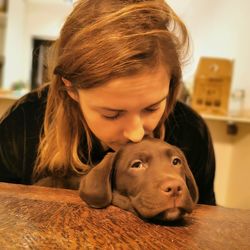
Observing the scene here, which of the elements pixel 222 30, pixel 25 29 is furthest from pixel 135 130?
pixel 25 29

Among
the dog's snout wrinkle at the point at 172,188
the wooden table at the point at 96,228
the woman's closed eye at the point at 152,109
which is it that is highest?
the woman's closed eye at the point at 152,109

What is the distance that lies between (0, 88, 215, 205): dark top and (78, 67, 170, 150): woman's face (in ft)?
0.89

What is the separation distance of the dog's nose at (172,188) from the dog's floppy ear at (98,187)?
119mm

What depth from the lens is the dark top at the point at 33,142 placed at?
3.25ft

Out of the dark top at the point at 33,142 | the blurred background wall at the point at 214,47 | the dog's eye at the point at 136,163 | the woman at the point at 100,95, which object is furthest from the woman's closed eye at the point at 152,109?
the blurred background wall at the point at 214,47

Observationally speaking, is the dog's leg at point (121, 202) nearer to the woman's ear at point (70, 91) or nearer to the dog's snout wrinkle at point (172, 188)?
the dog's snout wrinkle at point (172, 188)

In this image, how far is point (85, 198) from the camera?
640 mm

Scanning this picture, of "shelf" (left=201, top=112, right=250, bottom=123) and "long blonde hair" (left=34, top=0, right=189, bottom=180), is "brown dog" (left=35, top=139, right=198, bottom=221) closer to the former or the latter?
A: "long blonde hair" (left=34, top=0, right=189, bottom=180)

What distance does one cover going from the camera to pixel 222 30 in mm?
2592

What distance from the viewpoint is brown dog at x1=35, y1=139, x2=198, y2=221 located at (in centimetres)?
57

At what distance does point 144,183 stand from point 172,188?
0.06 meters

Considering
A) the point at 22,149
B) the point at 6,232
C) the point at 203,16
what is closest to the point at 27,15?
the point at 203,16

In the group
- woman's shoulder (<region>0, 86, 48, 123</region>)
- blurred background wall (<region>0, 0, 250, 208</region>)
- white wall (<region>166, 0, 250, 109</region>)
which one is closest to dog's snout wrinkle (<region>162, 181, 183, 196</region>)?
woman's shoulder (<region>0, 86, 48, 123</region>)

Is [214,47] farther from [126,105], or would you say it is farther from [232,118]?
[126,105]
